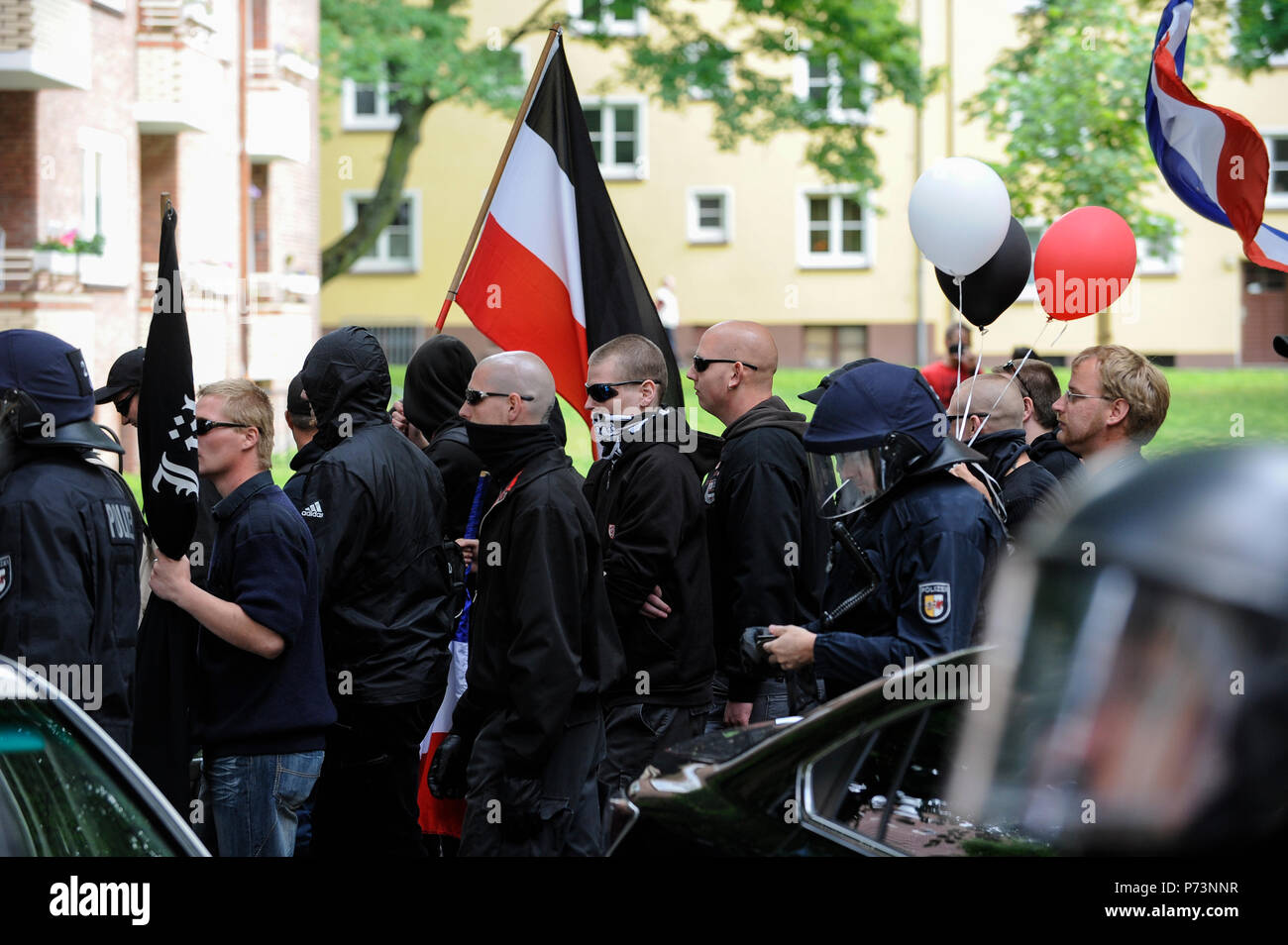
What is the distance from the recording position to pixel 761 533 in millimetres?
5105

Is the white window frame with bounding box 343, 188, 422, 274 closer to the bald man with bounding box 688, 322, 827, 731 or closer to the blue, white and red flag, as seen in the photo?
the blue, white and red flag

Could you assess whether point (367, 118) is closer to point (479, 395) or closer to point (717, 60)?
point (717, 60)

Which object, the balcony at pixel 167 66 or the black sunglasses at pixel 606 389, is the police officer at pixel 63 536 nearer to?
the black sunglasses at pixel 606 389

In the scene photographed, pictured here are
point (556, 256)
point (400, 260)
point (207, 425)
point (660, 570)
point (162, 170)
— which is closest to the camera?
point (207, 425)

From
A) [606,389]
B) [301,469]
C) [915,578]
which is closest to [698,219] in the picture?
[301,469]

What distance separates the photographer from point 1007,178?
21703 mm

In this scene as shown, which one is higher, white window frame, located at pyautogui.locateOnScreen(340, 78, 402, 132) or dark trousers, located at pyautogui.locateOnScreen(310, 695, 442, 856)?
white window frame, located at pyautogui.locateOnScreen(340, 78, 402, 132)

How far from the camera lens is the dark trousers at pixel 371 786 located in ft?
17.4

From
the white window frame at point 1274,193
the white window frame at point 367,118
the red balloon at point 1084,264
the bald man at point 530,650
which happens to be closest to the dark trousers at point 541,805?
the bald man at point 530,650

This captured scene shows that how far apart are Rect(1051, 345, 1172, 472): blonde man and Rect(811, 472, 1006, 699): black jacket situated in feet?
5.99

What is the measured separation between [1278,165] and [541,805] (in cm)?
3826

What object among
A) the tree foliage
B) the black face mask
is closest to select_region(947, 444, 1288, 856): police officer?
the black face mask

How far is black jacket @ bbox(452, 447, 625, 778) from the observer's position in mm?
4227
